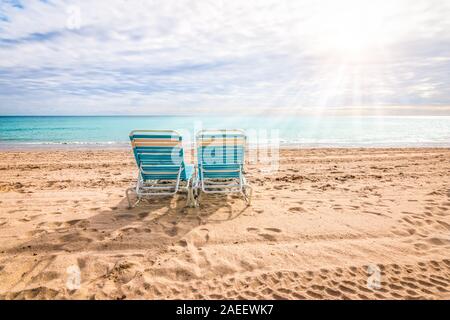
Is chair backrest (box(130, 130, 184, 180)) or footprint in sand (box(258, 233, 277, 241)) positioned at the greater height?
chair backrest (box(130, 130, 184, 180))

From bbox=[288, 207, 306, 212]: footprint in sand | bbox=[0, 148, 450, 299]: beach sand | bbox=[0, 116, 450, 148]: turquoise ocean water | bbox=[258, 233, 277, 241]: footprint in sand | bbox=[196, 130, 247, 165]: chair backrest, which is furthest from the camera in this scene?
bbox=[0, 116, 450, 148]: turquoise ocean water

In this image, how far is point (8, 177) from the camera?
737 centimetres

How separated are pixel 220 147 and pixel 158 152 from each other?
1.14 m

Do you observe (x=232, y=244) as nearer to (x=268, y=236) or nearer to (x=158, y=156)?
(x=268, y=236)

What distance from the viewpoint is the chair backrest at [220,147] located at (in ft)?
15.4

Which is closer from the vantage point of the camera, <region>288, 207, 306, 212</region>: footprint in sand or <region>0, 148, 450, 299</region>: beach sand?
<region>0, 148, 450, 299</region>: beach sand

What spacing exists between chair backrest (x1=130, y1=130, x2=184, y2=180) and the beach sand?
601mm

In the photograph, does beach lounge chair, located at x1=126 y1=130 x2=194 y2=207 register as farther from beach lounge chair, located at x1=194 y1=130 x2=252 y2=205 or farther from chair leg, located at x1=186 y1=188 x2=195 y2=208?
beach lounge chair, located at x1=194 y1=130 x2=252 y2=205

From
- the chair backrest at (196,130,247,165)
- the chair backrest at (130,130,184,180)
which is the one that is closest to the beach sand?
the chair backrest at (130,130,184,180)

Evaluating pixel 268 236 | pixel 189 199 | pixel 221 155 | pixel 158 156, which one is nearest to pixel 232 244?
pixel 268 236

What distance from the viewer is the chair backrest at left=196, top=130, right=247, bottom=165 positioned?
4.68 metres

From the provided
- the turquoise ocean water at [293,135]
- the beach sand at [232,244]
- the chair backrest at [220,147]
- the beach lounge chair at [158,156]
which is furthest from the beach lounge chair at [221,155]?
the turquoise ocean water at [293,135]

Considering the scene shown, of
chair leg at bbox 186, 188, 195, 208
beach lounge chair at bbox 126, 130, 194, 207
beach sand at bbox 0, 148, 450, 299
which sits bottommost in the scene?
beach sand at bbox 0, 148, 450, 299
